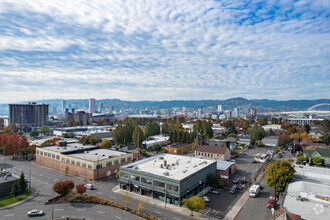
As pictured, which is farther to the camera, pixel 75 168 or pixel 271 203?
pixel 75 168

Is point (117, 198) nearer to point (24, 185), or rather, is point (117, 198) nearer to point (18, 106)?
point (24, 185)

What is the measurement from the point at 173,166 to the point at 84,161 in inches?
842

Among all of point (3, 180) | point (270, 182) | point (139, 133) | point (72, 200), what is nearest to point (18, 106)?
Answer: point (139, 133)

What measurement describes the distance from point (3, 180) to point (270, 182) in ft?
164

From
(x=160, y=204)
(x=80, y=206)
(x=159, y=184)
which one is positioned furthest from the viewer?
(x=159, y=184)

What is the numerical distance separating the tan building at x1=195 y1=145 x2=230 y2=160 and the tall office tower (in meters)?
156

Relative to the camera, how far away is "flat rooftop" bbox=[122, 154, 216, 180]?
38.8 metres

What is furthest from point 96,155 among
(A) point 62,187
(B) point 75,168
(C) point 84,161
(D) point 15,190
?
(D) point 15,190

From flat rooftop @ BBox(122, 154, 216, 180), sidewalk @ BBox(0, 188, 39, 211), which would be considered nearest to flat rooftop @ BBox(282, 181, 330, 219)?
flat rooftop @ BBox(122, 154, 216, 180)

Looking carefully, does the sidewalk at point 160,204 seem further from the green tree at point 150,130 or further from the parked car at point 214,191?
the green tree at point 150,130

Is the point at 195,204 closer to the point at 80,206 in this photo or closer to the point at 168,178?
the point at 168,178

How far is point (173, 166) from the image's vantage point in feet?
146

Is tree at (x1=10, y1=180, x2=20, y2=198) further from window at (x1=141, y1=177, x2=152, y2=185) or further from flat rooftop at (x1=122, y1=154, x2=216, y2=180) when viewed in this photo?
window at (x1=141, y1=177, x2=152, y2=185)

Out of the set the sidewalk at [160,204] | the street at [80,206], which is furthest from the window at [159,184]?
the street at [80,206]
